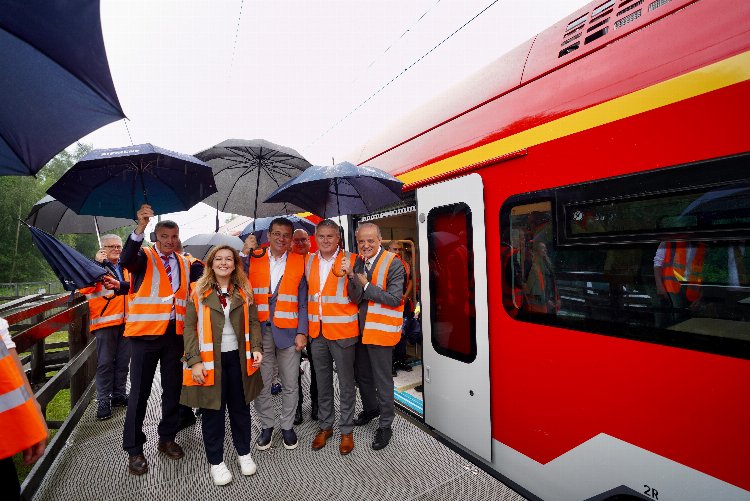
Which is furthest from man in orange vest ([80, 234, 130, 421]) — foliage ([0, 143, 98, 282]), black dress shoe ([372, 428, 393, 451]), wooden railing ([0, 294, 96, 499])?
foliage ([0, 143, 98, 282])

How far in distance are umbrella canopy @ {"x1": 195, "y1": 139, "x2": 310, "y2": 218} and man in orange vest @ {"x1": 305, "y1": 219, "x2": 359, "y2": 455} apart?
3.12ft

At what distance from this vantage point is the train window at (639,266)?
1.51 meters

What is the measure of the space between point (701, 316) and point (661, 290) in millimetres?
175

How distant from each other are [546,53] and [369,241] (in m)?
1.86

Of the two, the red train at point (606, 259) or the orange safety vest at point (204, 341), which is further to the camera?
the orange safety vest at point (204, 341)

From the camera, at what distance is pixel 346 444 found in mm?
2879

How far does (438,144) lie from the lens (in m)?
3.17

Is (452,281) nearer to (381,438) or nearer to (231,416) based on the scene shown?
(381,438)

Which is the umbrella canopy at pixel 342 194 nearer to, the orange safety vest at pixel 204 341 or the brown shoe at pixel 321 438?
the orange safety vest at pixel 204 341

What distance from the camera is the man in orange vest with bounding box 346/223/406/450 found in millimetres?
2887

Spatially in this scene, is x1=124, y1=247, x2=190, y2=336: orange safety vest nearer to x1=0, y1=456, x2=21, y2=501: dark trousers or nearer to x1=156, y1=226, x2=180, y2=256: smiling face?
x1=156, y1=226, x2=180, y2=256: smiling face

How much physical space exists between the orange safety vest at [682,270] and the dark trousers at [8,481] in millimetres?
2851

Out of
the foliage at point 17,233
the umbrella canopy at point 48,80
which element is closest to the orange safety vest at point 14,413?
the umbrella canopy at point 48,80

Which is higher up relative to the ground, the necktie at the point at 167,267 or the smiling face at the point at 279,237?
the smiling face at the point at 279,237
